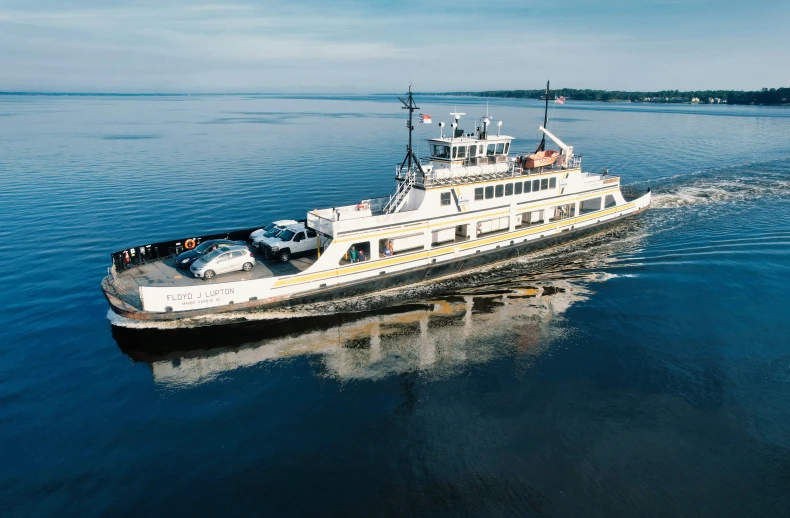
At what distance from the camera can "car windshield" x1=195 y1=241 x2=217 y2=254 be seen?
2709 cm

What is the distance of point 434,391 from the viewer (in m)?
19.1

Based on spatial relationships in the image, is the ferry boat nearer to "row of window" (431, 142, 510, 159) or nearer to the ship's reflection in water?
"row of window" (431, 142, 510, 159)

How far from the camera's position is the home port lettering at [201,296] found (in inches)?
907

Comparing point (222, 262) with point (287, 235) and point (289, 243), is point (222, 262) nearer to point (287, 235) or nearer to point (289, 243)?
point (289, 243)

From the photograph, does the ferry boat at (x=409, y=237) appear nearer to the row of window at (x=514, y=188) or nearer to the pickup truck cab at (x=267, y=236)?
the row of window at (x=514, y=188)

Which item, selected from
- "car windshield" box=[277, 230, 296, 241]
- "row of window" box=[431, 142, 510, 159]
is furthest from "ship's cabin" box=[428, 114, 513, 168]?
"car windshield" box=[277, 230, 296, 241]

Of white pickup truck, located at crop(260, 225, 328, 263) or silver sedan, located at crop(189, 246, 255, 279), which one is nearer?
silver sedan, located at crop(189, 246, 255, 279)

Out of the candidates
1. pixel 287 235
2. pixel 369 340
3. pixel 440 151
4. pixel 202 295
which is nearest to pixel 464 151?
pixel 440 151

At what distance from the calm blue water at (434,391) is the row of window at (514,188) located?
5097 mm

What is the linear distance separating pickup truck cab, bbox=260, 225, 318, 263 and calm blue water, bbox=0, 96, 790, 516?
4.43 meters

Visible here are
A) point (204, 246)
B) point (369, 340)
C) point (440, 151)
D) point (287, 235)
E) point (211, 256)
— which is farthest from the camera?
point (440, 151)

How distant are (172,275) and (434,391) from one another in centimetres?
1626

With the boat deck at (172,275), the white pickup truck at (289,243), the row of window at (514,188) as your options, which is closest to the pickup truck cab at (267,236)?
the white pickup truck at (289,243)

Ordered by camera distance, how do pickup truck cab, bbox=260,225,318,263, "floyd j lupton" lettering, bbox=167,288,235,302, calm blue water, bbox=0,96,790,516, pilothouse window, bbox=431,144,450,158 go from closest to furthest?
1. calm blue water, bbox=0,96,790,516
2. "floyd j lupton" lettering, bbox=167,288,235,302
3. pickup truck cab, bbox=260,225,318,263
4. pilothouse window, bbox=431,144,450,158
